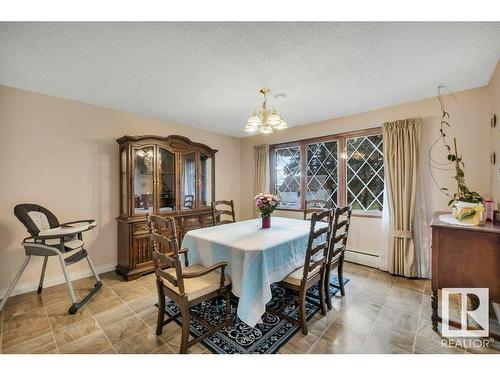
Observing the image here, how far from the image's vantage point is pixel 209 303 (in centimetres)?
224

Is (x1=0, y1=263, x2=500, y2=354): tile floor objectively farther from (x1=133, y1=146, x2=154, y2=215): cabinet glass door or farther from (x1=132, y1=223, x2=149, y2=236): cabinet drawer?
(x1=133, y1=146, x2=154, y2=215): cabinet glass door

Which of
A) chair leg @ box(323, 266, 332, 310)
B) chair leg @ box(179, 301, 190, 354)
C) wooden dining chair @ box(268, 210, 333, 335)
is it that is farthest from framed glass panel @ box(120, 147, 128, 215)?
chair leg @ box(323, 266, 332, 310)

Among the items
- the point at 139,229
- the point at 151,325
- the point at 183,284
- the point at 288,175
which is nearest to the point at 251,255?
the point at 183,284

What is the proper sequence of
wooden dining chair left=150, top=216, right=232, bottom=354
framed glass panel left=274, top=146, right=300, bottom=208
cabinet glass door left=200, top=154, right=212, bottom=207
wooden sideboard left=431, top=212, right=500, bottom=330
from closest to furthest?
wooden dining chair left=150, top=216, right=232, bottom=354, wooden sideboard left=431, top=212, right=500, bottom=330, cabinet glass door left=200, top=154, right=212, bottom=207, framed glass panel left=274, top=146, right=300, bottom=208

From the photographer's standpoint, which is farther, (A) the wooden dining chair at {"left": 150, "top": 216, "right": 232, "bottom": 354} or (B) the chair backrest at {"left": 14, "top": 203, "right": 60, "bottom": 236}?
(B) the chair backrest at {"left": 14, "top": 203, "right": 60, "bottom": 236}

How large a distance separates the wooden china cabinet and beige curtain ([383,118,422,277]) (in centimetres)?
275

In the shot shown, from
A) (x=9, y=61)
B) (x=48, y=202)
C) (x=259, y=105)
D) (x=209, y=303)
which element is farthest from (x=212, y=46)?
(x=48, y=202)

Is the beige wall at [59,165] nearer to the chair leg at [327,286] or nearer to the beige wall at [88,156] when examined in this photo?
the beige wall at [88,156]

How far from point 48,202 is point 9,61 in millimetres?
1502

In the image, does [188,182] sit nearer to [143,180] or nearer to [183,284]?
[143,180]

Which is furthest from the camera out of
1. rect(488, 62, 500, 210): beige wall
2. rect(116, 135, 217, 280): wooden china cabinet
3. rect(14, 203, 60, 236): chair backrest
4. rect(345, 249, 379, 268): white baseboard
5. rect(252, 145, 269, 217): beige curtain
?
rect(252, 145, 269, 217): beige curtain

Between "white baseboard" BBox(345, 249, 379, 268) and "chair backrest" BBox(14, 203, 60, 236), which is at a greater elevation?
"chair backrest" BBox(14, 203, 60, 236)

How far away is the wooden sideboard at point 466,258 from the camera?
158 centimetres

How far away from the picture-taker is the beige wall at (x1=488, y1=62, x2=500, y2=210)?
2.00 meters
